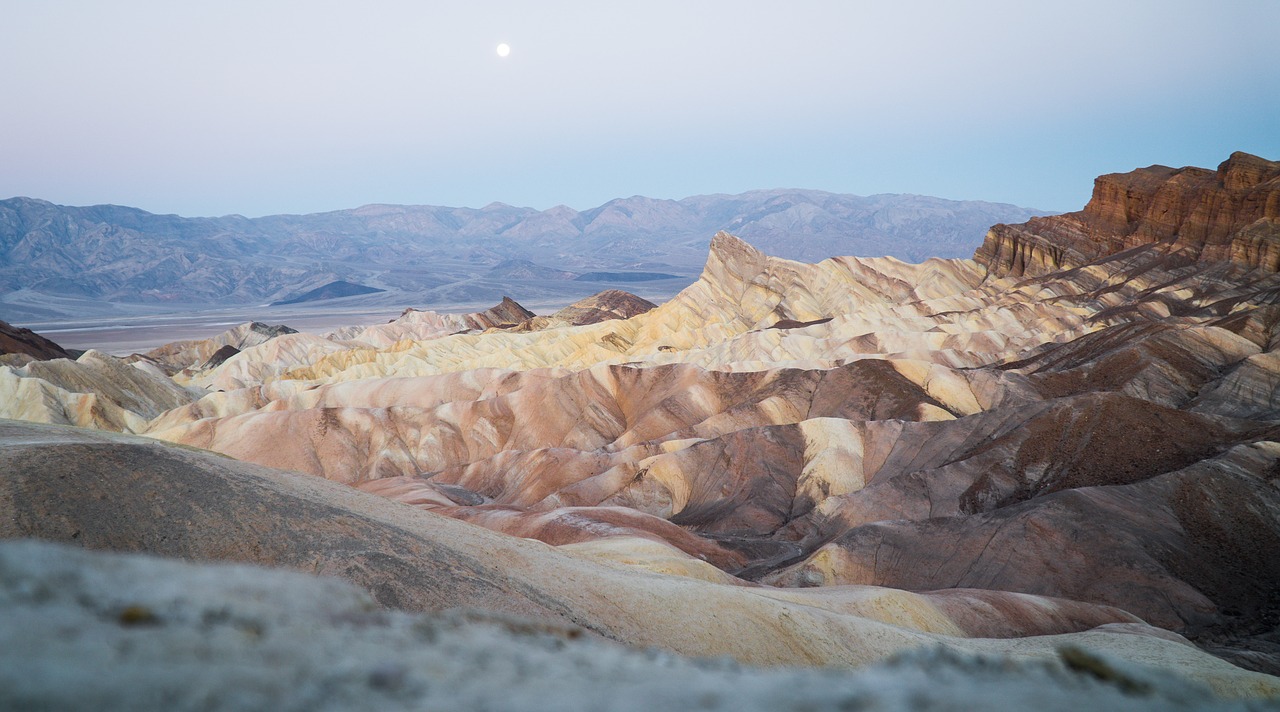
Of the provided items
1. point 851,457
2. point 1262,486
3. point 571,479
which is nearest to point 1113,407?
point 1262,486

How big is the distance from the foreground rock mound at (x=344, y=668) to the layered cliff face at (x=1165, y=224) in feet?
256

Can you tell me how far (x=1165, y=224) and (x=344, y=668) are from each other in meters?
94.5

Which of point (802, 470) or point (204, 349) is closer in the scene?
point (802, 470)

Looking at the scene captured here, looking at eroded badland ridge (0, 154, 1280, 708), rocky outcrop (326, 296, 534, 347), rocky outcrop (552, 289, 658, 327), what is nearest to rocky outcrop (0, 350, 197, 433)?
eroded badland ridge (0, 154, 1280, 708)

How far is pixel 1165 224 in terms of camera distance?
79.9 m

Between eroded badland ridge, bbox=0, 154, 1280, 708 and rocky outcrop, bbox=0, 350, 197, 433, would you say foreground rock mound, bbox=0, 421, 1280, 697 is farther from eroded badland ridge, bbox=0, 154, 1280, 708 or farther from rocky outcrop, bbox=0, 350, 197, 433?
rocky outcrop, bbox=0, 350, 197, 433

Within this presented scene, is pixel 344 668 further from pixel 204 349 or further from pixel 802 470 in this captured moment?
pixel 204 349

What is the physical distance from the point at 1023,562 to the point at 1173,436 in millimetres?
11825

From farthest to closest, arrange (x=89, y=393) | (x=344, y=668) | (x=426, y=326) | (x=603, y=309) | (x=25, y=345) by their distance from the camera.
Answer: (x=603, y=309)
(x=426, y=326)
(x=25, y=345)
(x=89, y=393)
(x=344, y=668)

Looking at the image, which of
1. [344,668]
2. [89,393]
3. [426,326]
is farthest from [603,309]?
[344,668]

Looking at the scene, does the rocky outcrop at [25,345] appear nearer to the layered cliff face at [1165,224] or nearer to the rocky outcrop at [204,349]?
the rocky outcrop at [204,349]

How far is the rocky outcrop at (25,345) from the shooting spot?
70938 mm

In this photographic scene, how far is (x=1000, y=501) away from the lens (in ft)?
105

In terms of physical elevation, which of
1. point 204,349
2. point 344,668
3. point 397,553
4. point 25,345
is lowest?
point 204,349
